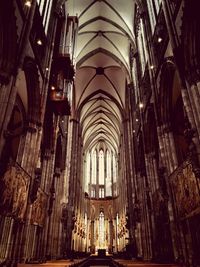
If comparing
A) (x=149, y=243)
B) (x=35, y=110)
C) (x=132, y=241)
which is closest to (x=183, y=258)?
(x=149, y=243)

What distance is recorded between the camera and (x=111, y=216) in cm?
4309

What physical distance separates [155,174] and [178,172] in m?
5.66

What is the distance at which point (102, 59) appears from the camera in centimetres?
2841

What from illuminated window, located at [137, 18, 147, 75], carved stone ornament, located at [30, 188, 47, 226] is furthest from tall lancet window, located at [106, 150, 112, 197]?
carved stone ornament, located at [30, 188, 47, 226]

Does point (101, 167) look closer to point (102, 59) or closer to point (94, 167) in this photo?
point (94, 167)

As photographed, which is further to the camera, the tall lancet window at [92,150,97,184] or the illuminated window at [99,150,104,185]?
the illuminated window at [99,150,104,185]

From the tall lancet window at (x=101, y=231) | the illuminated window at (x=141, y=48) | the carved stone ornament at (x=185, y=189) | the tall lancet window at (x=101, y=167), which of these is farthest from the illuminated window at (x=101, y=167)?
the carved stone ornament at (x=185, y=189)

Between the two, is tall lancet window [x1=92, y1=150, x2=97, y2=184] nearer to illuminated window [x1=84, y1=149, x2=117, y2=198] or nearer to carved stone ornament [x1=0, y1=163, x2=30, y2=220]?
illuminated window [x1=84, y1=149, x2=117, y2=198]

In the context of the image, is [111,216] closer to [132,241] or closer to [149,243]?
[132,241]

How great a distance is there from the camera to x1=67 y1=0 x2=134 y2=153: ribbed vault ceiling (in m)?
22.0

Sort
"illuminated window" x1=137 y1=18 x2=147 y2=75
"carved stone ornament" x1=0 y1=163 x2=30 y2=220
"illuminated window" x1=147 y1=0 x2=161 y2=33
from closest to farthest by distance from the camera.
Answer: "carved stone ornament" x1=0 y1=163 x2=30 y2=220 < "illuminated window" x1=147 y1=0 x2=161 y2=33 < "illuminated window" x1=137 y1=18 x2=147 y2=75

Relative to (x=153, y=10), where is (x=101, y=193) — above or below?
below

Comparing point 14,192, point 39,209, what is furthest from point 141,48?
point 14,192

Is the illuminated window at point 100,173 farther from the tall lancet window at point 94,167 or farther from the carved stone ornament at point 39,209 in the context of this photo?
the carved stone ornament at point 39,209
